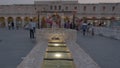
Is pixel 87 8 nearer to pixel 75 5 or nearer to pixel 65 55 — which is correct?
pixel 75 5

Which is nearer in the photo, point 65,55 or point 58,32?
point 65,55

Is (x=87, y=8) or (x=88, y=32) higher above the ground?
(x=87, y=8)

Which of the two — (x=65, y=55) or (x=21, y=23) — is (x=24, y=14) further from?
(x=65, y=55)

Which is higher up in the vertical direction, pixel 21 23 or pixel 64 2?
pixel 64 2

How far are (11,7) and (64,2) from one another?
55.9 feet

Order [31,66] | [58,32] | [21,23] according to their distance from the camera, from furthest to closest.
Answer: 1. [21,23]
2. [58,32]
3. [31,66]

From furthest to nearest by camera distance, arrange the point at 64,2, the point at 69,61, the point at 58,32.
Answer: the point at 64,2 < the point at 58,32 < the point at 69,61

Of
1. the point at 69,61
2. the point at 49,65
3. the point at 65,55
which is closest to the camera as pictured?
the point at 49,65

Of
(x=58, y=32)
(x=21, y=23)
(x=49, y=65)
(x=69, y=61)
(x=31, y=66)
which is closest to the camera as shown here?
(x=49, y=65)

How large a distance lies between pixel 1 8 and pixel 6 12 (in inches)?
80.7

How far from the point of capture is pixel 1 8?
238 ft

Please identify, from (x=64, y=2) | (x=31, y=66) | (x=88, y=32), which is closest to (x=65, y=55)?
(x=31, y=66)

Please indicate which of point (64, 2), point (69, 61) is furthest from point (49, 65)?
point (64, 2)

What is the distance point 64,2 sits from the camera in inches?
2980
